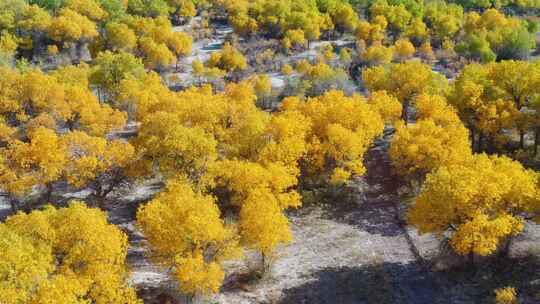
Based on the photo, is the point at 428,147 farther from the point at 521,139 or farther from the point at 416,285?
the point at 521,139

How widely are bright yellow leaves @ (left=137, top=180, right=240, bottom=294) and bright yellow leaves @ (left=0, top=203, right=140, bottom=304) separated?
2662 millimetres

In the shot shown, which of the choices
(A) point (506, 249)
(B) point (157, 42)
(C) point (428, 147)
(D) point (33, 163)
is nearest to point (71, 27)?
(B) point (157, 42)

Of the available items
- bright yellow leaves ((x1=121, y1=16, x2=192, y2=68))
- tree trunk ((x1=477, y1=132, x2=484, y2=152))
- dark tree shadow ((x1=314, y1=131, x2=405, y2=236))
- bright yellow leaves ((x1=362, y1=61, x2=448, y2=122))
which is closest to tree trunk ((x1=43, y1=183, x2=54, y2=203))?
dark tree shadow ((x1=314, y1=131, x2=405, y2=236))

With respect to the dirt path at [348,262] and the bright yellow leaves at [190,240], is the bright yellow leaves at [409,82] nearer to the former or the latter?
the dirt path at [348,262]

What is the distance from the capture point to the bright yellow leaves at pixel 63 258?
3288 centimetres

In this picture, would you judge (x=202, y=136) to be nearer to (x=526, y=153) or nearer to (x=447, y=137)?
(x=447, y=137)

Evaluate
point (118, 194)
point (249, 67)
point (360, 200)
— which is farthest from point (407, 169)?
point (249, 67)

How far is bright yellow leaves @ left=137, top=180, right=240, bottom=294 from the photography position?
37.5m

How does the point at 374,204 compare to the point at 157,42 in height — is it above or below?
below

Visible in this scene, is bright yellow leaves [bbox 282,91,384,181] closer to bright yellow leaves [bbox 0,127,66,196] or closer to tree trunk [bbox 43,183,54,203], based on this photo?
bright yellow leaves [bbox 0,127,66,196]

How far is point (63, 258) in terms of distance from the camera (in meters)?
36.7

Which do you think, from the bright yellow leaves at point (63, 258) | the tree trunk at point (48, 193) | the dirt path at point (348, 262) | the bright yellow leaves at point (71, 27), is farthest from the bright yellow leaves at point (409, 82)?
the bright yellow leaves at point (71, 27)

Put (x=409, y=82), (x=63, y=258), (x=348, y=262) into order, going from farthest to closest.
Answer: (x=409, y=82) < (x=348, y=262) < (x=63, y=258)

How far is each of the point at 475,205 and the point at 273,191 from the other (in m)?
16.6
